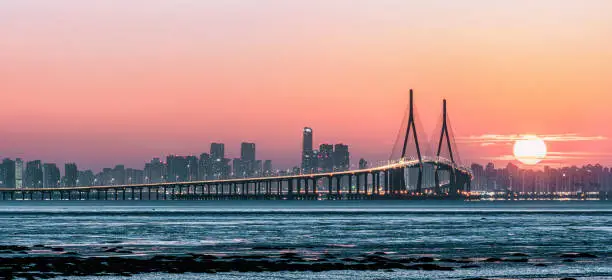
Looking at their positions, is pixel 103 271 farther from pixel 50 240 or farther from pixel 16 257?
pixel 50 240

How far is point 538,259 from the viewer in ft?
139

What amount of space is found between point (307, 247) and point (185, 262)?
11.6 metres

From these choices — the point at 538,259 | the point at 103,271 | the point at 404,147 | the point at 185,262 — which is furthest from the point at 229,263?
the point at 404,147

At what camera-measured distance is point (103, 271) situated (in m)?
35.7

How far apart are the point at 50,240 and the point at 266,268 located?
23463 millimetres

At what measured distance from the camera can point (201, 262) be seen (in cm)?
4012

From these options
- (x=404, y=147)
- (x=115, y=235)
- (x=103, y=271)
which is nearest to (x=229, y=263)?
(x=103, y=271)

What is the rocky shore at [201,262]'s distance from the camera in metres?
36.2

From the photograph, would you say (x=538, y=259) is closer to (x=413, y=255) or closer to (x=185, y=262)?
(x=413, y=255)

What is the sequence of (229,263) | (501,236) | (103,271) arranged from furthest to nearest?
(501,236) < (229,263) < (103,271)

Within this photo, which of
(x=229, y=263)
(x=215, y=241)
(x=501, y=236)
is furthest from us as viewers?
(x=501, y=236)

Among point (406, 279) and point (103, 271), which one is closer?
point (406, 279)

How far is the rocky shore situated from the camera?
36.2m

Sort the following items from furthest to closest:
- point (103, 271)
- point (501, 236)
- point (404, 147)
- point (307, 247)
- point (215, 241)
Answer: point (404, 147) < point (501, 236) < point (215, 241) < point (307, 247) < point (103, 271)
